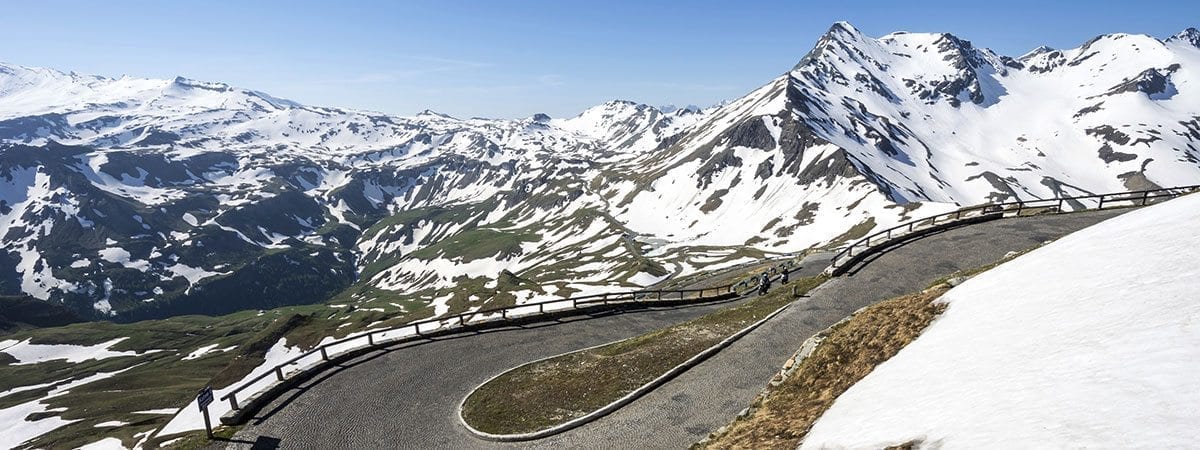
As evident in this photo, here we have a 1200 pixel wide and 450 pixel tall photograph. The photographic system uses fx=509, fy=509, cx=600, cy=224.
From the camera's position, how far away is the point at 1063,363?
30.1 ft

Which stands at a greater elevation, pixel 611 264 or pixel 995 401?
pixel 995 401

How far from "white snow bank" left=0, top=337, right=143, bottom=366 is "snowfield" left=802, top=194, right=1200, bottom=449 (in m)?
211

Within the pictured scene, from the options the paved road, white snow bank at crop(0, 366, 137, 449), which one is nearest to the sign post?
the paved road

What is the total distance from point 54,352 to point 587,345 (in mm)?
214631

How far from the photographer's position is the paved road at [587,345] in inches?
774

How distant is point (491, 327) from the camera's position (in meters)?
32.3

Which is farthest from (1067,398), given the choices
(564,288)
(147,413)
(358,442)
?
(147,413)

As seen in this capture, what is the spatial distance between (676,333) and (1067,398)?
69.2 feet

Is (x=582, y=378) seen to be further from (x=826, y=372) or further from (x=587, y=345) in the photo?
(x=826, y=372)

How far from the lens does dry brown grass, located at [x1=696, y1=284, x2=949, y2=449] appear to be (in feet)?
46.1

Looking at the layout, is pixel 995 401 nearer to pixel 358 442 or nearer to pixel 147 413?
pixel 358 442

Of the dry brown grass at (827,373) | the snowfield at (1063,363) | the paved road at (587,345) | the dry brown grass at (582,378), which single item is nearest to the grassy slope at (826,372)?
the dry brown grass at (827,373)

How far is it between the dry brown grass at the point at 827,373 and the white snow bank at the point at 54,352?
677ft

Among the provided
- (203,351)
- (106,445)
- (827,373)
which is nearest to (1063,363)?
(827,373)
